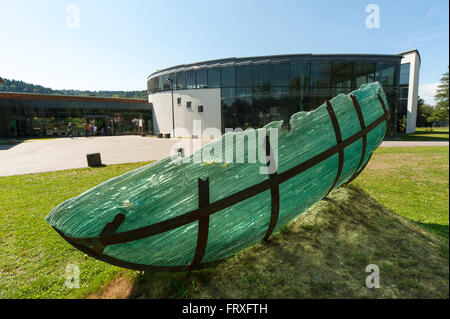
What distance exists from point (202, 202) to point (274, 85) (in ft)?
79.8

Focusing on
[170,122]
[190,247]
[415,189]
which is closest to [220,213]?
[190,247]

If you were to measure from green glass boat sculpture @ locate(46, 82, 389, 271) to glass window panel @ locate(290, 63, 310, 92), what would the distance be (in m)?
22.8

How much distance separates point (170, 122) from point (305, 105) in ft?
60.4

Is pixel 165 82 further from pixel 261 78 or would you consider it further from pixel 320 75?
pixel 320 75

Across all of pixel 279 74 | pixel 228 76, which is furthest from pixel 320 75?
pixel 228 76

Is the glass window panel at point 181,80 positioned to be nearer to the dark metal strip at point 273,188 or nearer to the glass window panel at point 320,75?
the glass window panel at point 320,75

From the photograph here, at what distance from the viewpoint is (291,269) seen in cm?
293

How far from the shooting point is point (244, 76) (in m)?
25.2

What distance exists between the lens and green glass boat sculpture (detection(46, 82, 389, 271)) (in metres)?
2.13

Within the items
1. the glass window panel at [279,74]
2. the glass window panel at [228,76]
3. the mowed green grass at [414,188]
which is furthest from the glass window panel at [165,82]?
the mowed green grass at [414,188]

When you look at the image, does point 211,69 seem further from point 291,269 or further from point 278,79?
point 291,269

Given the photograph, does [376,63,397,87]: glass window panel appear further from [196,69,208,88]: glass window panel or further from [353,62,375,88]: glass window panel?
[196,69,208,88]: glass window panel

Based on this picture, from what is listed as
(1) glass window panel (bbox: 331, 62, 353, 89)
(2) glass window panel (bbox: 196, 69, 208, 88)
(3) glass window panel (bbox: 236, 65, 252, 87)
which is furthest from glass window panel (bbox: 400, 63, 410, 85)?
(2) glass window panel (bbox: 196, 69, 208, 88)

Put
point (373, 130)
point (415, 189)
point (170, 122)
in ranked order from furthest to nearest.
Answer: point (170, 122), point (415, 189), point (373, 130)
